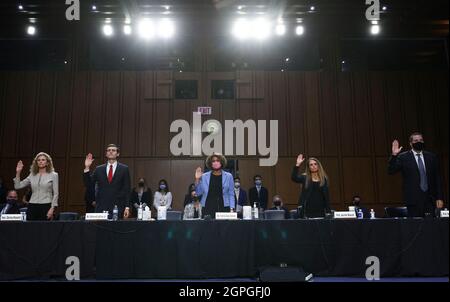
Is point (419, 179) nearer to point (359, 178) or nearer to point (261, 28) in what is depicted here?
point (359, 178)

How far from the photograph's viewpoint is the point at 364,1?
8.04 meters

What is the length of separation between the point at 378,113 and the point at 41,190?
761 centimetres

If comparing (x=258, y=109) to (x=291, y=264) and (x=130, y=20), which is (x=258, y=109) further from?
(x=291, y=264)

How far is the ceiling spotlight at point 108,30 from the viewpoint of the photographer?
348 inches

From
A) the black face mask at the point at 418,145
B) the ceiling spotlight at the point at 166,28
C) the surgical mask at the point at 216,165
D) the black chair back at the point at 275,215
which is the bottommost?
the black chair back at the point at 275,215

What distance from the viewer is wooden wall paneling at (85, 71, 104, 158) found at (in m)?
8.55

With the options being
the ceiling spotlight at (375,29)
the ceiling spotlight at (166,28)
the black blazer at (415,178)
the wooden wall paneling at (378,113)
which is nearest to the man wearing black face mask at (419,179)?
the black blazer at (415,178)

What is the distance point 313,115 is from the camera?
8.82 metres

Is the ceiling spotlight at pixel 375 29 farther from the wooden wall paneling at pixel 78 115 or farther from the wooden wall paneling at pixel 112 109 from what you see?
the wooden wall paneling at pixel 78 115

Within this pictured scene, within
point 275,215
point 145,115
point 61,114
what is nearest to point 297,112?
point 145,115

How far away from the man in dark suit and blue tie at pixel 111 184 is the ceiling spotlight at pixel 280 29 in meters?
6.17

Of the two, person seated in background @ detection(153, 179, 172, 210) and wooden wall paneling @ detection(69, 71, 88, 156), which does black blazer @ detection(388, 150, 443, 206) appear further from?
wooden wall paneling @ detection(69, 71, 88, 156)

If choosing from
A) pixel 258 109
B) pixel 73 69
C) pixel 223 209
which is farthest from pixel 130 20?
pixel 223 209

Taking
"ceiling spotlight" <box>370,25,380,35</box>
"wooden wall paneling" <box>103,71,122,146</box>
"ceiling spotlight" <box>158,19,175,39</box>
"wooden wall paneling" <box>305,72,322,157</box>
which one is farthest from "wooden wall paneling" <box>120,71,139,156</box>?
"ceiling spotlight" <box>370,25,380,35</box>
